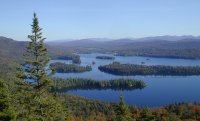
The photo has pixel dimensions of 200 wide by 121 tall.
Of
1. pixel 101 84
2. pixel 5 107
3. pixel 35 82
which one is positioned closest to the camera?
pixel 5 107

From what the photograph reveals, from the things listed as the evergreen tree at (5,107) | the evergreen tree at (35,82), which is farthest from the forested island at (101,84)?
the evergreen tree at (5,107)

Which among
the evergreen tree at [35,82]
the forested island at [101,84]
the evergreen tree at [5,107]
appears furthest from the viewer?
the forested island at [101,84]

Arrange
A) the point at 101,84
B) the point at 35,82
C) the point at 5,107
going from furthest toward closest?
1. the point at 101,84
2. the point at 35,82
3. the point at 5,107

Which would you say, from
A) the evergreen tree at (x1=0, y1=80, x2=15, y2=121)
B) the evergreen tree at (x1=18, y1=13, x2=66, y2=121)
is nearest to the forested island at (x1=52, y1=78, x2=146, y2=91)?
the evergreen tree at (x1=18, y1=13, x2=66, y2=121)

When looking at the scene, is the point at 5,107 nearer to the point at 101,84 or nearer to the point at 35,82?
the point at 35,82

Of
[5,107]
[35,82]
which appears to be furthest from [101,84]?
[5,107]

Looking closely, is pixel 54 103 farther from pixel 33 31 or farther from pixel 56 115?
pixel 33 31

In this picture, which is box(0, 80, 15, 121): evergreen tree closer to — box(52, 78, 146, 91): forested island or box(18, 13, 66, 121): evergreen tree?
box(18, 13, 66, 121): evergreen tree

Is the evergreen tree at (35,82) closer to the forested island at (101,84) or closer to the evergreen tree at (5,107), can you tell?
the evergreen tree at (5,107)

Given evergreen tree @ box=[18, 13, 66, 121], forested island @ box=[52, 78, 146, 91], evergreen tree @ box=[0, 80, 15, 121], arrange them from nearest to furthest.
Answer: evergreen tree @ box=[0, 80, 15, 121] → evergreen tree @ box=[18, 13, 66, 121] → forested island @ box=[52, 78, 146, 91]
